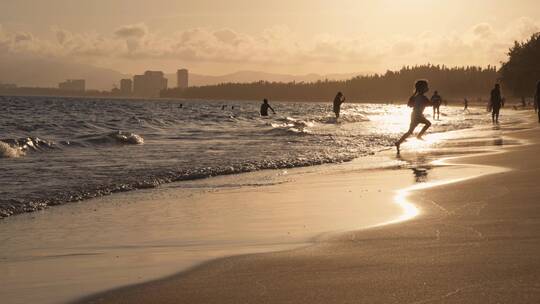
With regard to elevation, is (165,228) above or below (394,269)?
below

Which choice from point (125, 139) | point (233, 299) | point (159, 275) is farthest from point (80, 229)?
point (125, 139)

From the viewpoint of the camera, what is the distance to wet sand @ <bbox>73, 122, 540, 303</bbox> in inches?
161

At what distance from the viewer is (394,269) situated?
4.67 metres

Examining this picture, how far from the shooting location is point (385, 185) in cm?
1027

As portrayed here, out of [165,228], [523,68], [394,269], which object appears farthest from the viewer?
[523,68]

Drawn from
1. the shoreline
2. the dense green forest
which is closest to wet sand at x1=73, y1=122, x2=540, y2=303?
the shoreline

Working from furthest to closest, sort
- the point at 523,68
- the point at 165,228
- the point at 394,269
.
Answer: the point at 523,68
the point at 165,228
the point at 394,269

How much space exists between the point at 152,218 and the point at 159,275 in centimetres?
307

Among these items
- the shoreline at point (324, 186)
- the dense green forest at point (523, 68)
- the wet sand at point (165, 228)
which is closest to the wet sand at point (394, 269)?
the shoreline at point (324, 186)

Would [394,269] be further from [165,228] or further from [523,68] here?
[523,68]

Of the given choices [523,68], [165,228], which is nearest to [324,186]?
[165,228]

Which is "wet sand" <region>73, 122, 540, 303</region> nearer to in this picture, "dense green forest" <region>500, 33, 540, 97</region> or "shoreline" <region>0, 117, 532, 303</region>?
"shoreline" <region>0, 117, 532, 303</region>

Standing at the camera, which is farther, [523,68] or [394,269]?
[523,68]

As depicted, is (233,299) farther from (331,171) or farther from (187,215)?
(331,171)
